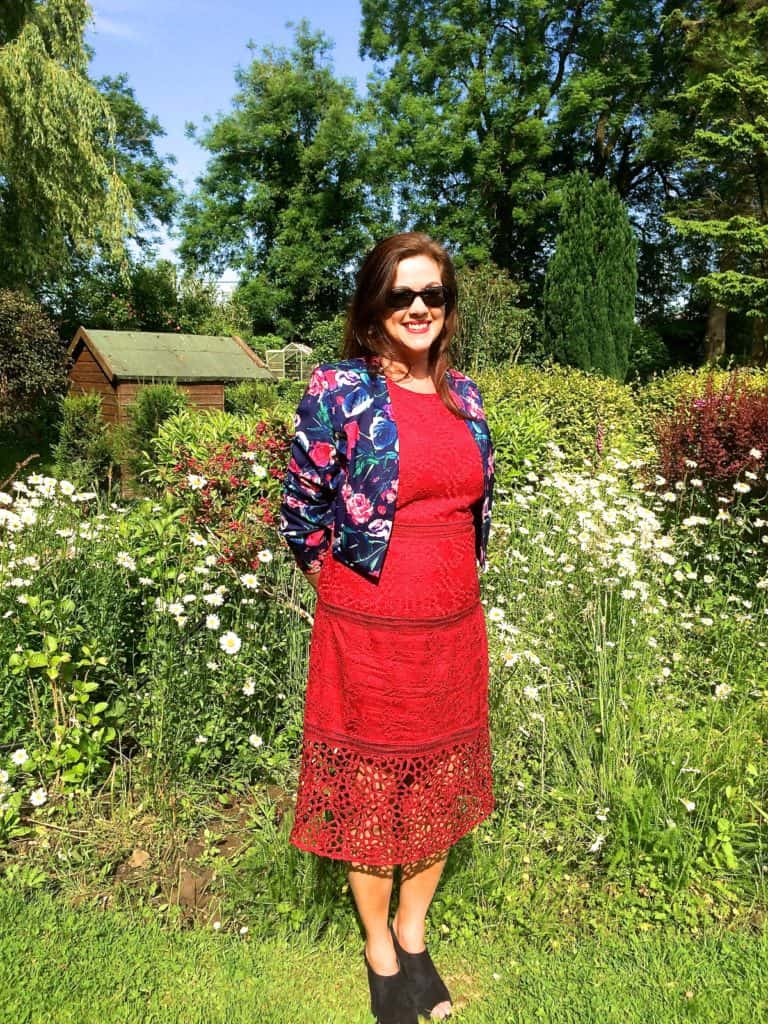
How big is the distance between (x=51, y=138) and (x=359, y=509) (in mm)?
10473

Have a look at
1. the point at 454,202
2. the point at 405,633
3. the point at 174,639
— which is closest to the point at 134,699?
the point at 174,639

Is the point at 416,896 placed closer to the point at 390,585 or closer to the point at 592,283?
the point at 390,585

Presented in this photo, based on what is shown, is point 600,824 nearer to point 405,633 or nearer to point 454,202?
point 405,633

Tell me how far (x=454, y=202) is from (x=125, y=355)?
49.9 ft

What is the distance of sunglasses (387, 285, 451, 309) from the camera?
183cm

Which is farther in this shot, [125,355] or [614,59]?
[614,59]

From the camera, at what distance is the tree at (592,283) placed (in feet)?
50.5

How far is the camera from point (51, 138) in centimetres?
979

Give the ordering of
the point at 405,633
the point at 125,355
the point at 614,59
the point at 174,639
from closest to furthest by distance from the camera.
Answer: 1. the point at 405,633
2. the point at 174,639
3. the point at 125,355
4. the point at 614,59

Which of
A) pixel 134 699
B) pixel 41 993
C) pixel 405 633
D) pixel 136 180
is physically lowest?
pixel 41 993

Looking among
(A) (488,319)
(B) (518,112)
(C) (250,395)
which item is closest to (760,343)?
(A) (488,319)

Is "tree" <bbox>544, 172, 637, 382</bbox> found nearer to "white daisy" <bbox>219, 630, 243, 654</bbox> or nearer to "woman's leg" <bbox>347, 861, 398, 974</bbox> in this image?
"white daisy" <bbox>219, 630, 243, 654</bbox>

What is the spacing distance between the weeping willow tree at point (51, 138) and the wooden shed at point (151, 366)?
1431 mm

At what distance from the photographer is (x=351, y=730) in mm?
1827
